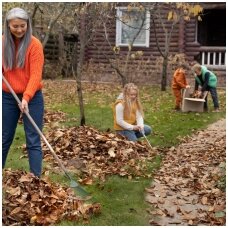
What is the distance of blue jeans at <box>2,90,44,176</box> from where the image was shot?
4.82 meters

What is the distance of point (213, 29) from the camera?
22.9 metres

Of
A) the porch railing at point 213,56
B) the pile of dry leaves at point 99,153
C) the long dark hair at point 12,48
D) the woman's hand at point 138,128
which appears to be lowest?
the pile of dry leaves at point 99,153

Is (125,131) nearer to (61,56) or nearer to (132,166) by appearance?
(132,166)

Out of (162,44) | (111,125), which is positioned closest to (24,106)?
(111,125)

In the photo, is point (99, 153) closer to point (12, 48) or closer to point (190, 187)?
point (190, 187)

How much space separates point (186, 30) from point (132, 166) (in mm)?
14315

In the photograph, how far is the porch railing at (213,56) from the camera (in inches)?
760

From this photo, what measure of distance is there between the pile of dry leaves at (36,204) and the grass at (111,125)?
11cm

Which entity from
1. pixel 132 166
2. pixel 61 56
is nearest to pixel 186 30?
pixel 61 56

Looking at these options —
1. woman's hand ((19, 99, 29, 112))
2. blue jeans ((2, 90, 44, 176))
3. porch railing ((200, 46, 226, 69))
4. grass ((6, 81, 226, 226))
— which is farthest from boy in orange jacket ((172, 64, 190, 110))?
woman's hand ((19, 99, 29, 112))

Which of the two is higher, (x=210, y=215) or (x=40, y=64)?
(x=40, y=64)

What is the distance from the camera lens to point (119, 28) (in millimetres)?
20312

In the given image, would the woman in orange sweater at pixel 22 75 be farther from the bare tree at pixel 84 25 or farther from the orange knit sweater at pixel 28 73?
the bare tree at pixel 84 25

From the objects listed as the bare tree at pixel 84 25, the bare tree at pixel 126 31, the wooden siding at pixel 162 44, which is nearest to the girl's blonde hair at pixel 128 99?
the bare tree at pixel 84 25
